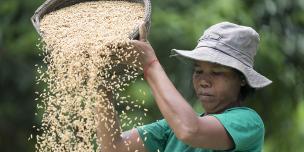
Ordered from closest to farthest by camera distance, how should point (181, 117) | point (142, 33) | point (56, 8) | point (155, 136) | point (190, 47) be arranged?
point (181, 117)
point (142, 33)
point (155, 136)
point (56, 8)
point (190, 47)

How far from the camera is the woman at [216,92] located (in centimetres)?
351

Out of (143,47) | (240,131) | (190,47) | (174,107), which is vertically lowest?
(190,47)

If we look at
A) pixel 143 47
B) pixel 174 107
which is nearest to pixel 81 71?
pixel 143 47

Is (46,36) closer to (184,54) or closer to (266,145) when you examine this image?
(184,54)

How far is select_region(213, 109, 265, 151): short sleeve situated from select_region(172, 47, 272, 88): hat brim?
0.11 metres

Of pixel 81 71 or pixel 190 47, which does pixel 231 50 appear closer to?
pixel 81 71

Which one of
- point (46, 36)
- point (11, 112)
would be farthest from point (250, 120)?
point (11, 112)

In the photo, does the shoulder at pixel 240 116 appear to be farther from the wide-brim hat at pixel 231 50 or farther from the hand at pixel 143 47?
the hand at pixel 143 47

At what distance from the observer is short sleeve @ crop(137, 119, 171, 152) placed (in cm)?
392

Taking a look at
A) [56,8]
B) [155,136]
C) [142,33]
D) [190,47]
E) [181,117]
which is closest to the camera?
[181,117]

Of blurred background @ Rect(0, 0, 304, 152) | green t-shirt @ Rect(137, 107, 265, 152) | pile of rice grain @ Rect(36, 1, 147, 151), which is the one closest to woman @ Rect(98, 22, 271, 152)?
green t-shirt @ Rect(137, 107, 265, 152)

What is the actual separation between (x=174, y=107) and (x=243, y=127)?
258 millimetres

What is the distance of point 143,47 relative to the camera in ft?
11.7

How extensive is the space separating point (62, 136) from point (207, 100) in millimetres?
527
